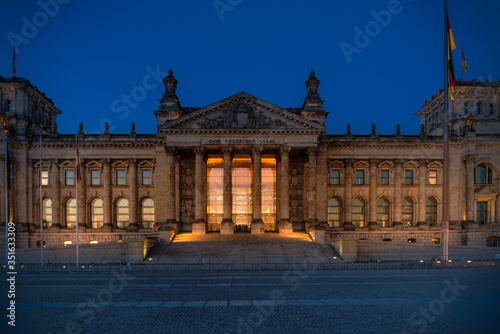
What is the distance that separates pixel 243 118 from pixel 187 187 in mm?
12882

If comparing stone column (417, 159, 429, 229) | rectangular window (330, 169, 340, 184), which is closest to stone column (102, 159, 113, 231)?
rectangular window (330, 169, 340, 184)

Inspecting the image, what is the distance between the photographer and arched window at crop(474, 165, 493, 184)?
48156mm

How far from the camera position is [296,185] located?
47.1 m

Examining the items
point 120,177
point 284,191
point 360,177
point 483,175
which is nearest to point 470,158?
point 483,175

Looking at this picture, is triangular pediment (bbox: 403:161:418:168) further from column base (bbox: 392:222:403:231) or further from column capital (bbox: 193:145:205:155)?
column capital (bbox: 193:145:205:155)

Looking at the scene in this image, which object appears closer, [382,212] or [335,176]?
[335,176]

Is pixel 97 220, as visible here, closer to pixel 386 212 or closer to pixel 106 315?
pixel 106 315

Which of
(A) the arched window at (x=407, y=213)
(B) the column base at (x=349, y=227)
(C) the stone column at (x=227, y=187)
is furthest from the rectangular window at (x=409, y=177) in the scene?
(C) the stone column at (x=227, y=187)

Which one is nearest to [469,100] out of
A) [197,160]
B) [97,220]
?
[197,160]

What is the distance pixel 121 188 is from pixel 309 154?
27.0 metres

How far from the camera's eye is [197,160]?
135ft

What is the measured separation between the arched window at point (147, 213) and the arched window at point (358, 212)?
96.0 ft

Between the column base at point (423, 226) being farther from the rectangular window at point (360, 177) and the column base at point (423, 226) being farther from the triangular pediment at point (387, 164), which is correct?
the rectangular window at point (360, 177)

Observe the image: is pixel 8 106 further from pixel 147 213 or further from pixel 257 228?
pixel 257 228
